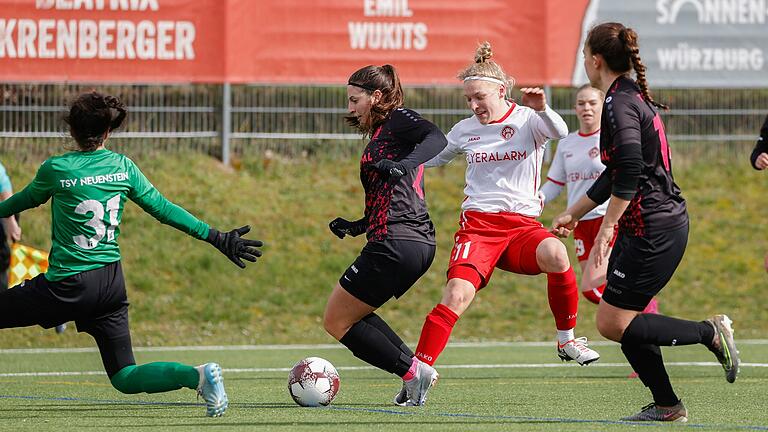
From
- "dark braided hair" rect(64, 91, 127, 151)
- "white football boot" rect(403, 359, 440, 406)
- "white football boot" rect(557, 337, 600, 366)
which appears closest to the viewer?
"dark braided hair" rect(64, 91, 127, 151)

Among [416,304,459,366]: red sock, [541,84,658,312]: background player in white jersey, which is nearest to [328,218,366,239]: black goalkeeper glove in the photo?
[416,304,459,366]: red sock

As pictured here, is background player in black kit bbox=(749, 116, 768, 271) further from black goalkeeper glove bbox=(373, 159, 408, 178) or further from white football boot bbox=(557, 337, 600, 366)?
black goalkeeper glove bbox=(373, 159, 408, 178)

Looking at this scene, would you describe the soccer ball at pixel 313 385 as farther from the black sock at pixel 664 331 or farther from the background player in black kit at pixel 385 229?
the black sock at pixel 664 331

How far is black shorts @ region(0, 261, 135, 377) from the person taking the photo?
686cm

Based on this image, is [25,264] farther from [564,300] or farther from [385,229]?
[385,229]

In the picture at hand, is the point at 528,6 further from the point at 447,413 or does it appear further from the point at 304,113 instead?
the point at 447,413

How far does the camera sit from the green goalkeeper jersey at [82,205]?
687cm

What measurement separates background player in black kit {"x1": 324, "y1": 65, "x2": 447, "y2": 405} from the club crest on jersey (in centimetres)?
88

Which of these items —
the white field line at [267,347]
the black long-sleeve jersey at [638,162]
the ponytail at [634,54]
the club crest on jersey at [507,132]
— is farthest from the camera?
the white field line at [267,347]

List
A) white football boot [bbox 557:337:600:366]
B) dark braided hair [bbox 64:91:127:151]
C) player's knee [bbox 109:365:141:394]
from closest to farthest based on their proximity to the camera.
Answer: dark braided hair [bbox 64:91:127:151], player's knee [bbox 109:365:141:394], white football boot [bbox 557:337:600:366]

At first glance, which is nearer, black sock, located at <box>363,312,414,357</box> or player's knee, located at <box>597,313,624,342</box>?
player's knee, located at <box>597,313,624,342</box>

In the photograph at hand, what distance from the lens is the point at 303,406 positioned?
781cm

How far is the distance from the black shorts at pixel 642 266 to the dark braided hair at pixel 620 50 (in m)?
0.67

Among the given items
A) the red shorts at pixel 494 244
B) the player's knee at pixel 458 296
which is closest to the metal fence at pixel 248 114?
the red shorts at pixel 494 244
